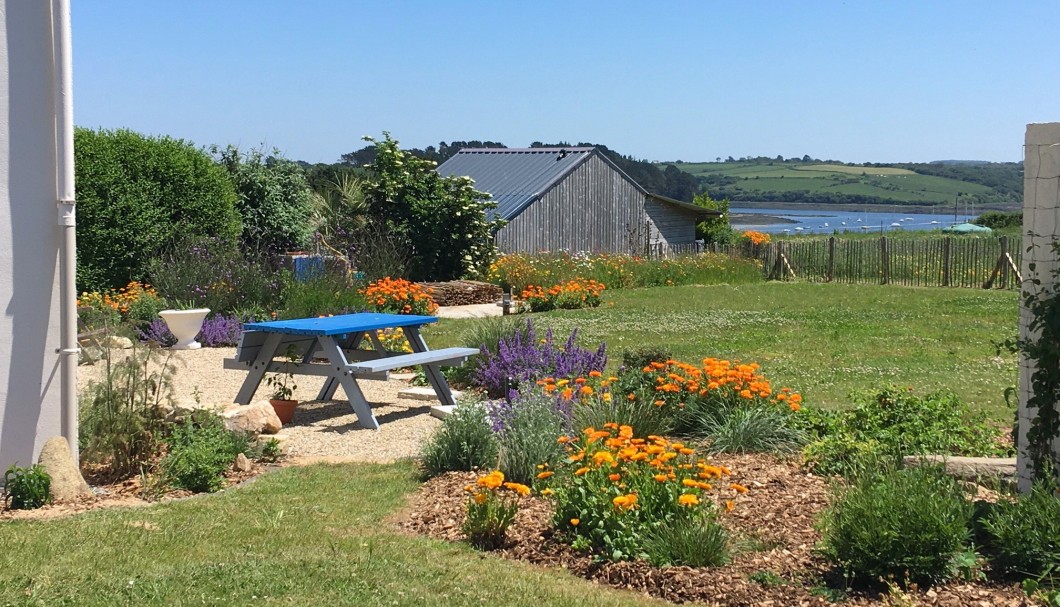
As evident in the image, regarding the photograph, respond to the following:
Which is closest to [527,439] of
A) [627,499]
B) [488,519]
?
[488,519]

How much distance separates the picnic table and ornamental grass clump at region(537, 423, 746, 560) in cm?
385

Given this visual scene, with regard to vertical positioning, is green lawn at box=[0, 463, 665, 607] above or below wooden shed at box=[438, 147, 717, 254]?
below

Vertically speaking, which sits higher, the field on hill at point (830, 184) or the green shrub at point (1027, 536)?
the field on hill at point (830, 184)

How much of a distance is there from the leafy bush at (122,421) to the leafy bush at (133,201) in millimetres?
11013

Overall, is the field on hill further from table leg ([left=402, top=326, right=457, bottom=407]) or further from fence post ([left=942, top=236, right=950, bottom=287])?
table leg ([left=402, top=326, right=457, bottom=407])

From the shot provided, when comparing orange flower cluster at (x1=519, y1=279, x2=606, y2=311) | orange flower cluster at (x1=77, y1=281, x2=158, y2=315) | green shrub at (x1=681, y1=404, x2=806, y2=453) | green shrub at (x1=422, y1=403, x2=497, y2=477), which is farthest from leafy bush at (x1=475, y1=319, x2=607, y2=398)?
orange flower cluster at (x1=519, y1=279, x2=606, y2=311)

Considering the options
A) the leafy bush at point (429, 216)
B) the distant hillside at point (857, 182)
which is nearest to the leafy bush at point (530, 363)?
the leafy bush at point (429, 216)

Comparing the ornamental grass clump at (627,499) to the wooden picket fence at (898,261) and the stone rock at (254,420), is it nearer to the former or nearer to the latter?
the stone rock at (254,420)

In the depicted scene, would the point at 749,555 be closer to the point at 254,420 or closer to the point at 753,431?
the point at 753,431

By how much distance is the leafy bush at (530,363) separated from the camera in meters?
10.3

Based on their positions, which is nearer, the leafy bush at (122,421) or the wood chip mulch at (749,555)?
the wood chip mulch at (749,555)

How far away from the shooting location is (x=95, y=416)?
7.12 metres

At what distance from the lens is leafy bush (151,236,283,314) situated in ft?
51.7

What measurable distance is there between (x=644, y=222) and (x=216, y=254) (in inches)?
848
